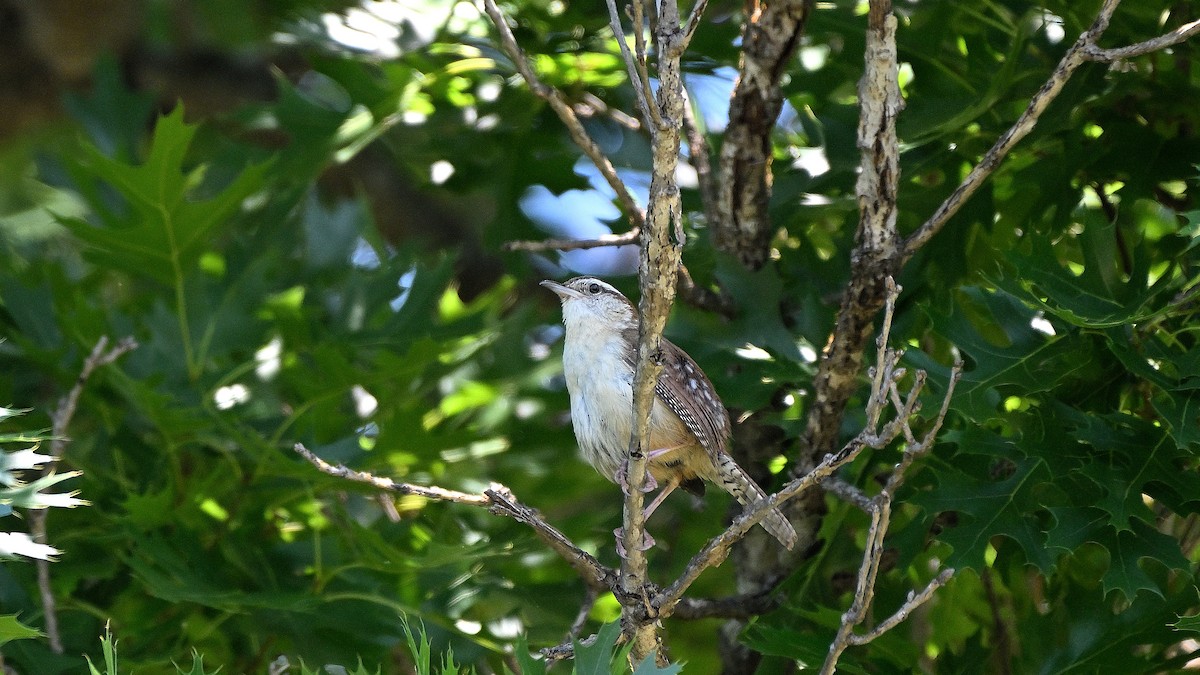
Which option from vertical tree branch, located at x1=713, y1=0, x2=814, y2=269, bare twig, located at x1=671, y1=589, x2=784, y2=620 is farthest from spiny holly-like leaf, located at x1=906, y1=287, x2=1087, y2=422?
bare twig, located at x1=671, y1=589, x2=784, y2=620

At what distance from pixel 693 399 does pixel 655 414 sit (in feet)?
0.43

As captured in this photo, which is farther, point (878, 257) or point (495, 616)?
point (495, 616)

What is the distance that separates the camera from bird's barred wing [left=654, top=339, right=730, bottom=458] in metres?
3.98

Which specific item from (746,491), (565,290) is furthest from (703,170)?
(746,491)

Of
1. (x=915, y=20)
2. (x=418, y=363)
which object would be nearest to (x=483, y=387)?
(x=418, y=363)

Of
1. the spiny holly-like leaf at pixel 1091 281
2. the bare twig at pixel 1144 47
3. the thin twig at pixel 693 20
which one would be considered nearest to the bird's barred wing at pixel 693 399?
the spiny holly-like leaf at pixel 1091 281

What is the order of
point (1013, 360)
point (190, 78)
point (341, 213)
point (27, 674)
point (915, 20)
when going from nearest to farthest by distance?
point (1013, 360), point (27, 674), point (915, 20), point (341, 213), point (190, 78)

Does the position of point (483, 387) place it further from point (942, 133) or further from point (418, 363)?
point (942, 133)

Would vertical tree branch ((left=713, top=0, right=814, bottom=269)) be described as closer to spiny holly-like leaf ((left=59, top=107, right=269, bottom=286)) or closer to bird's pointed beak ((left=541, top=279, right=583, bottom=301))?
bird's pointed beak ((left=541, top=279, right=583, bottom=301))

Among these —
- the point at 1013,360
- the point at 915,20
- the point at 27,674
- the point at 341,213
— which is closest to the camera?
the point at 1013,360

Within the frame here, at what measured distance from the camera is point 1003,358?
11.9 ft

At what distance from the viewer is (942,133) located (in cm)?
425

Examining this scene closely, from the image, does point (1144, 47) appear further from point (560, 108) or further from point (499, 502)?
point (499, 502)

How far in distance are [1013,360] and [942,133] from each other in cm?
98
